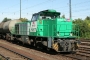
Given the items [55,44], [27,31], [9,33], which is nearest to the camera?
[55,44]

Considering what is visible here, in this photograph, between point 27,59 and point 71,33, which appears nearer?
point 27,59

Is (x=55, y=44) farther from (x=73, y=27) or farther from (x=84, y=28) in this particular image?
(x=84, y=28)

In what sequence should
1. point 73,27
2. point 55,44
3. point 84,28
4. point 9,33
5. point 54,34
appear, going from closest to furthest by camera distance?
point 55,44 < point 54,34 < point 73,27 < point 9,33 < point 84,28

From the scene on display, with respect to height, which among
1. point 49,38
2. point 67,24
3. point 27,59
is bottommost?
point 27,59

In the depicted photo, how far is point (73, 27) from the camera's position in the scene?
1562 cm

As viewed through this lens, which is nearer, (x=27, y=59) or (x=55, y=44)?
(x=27, y=59)

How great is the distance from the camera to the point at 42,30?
15680 mm

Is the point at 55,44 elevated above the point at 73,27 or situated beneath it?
situated beneath

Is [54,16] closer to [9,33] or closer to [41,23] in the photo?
[41,23]

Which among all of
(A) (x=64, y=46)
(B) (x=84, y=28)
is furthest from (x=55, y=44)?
(B) (x=84, y=28)

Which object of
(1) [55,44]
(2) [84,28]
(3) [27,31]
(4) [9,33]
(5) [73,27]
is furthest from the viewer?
(2) [84,28]

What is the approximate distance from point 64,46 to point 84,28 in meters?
18.3

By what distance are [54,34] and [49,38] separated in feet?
2.24

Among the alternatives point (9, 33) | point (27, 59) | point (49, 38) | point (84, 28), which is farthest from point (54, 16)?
point (84, 28)
